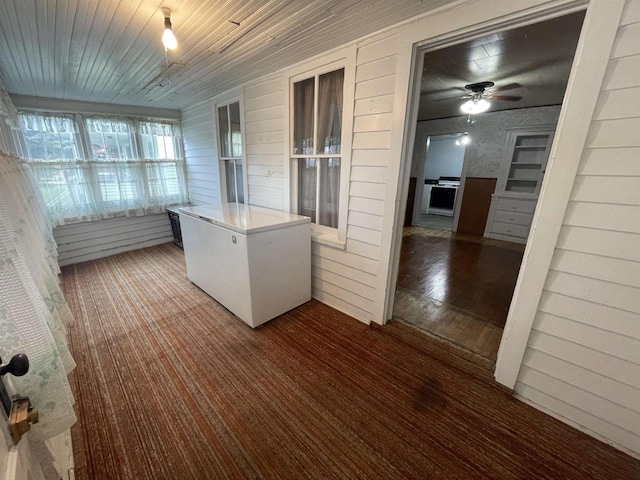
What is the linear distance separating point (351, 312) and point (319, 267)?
21.5 inches

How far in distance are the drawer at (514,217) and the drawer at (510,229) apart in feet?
0.19

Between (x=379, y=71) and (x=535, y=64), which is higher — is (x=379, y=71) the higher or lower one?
the lower one

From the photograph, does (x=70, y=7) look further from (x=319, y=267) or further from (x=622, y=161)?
(x=622, y=161)

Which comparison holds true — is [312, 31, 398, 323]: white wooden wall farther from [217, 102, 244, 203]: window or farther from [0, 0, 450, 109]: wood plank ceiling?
[217, 102, 244, 203]: window

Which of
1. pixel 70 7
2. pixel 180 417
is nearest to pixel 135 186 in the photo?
pixel 70 7

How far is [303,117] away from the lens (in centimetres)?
255

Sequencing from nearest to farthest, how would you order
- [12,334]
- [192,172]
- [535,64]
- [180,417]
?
[12,334]
[180,417]
[535,64]
[192,172]

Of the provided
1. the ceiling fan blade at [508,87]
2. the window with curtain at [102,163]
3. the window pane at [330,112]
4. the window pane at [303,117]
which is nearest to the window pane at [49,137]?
the window with curtain at [102,163]

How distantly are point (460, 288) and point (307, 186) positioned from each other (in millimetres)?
2101

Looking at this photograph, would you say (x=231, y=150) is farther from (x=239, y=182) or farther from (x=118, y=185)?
(x=118, y=185)

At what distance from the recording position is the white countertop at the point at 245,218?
205 cm

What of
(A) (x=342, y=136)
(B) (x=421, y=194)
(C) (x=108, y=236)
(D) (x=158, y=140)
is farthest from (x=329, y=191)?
(B) (x=421, y=194)

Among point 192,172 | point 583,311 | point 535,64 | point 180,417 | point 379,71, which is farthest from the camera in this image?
point 192,172

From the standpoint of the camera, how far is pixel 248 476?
1.19 metres
